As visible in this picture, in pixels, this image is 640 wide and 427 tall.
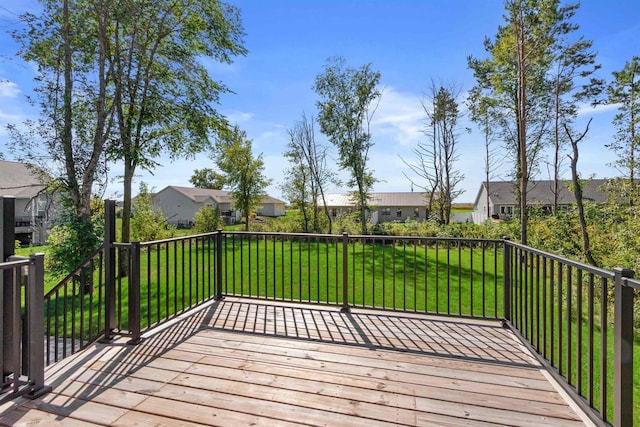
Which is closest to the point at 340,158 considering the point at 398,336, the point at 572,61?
the point at 572,61

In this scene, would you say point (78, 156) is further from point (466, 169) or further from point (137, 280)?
point (466, 169)

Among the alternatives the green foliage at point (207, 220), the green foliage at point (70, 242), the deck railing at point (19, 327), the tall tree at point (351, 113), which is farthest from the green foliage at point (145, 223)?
the deck railing at point (19, 327)

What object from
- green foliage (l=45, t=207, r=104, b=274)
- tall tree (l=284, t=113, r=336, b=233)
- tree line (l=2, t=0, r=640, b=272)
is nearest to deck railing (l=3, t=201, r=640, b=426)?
green foliage (l=45, t=207, r=104, b=274)

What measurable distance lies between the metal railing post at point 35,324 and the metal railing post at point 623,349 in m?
2.99

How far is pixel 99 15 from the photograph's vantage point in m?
6.34

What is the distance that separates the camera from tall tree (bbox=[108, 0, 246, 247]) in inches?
274

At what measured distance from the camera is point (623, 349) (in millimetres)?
1348

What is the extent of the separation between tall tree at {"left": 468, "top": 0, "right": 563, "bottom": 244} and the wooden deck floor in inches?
180

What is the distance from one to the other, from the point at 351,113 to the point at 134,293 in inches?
481

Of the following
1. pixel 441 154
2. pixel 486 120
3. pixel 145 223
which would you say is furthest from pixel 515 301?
pixel 441 154

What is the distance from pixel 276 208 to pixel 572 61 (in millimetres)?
35573

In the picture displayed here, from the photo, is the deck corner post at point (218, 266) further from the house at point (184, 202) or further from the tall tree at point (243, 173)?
the house at point (184, 202)

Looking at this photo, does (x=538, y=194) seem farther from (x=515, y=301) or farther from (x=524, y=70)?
(x=515, y=301)

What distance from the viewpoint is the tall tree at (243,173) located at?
636 inches
